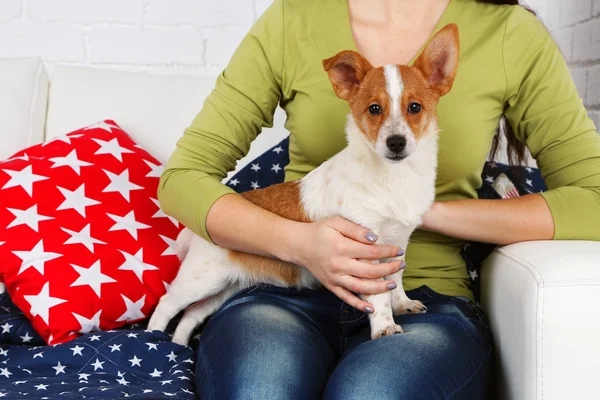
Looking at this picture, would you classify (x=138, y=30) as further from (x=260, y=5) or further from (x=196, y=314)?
(x=196, y=314)

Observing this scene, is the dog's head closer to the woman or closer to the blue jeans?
the woman

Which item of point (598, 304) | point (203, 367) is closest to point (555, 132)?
point (598, 304)

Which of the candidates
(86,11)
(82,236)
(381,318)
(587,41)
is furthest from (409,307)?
(86,11)

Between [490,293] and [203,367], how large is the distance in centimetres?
61

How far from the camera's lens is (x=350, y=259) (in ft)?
3.94

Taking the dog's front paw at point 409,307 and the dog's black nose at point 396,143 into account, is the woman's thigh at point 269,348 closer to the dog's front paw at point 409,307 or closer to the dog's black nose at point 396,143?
the dog's front paw at point 409,307

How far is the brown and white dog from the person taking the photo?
4.05 feet

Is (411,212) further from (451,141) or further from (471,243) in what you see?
(471,243)

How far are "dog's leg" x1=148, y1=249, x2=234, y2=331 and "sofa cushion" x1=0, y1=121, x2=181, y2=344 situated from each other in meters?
0.08

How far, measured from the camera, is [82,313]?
153 centimetres

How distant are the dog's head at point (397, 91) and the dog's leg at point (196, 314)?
0.54 m

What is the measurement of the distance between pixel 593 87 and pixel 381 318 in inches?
50.0

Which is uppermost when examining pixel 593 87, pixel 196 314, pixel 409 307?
pixel 593 87

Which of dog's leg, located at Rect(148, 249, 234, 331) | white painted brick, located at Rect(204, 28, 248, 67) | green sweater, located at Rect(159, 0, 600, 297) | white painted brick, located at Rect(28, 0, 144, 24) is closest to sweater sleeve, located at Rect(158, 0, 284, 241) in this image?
green sweater, located at Rect(159, 0, 600, 297)
